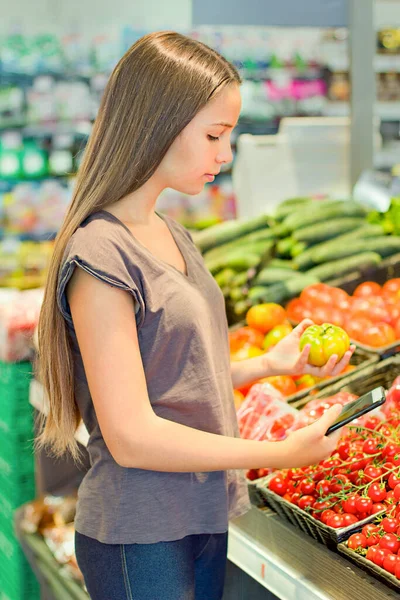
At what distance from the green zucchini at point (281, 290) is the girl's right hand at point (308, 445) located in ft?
4.96

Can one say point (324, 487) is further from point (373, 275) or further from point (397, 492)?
point (373, 275)

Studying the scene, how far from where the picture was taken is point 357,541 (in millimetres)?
1462

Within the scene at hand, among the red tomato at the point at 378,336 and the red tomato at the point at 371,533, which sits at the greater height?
the red tomato at the point at 371,533

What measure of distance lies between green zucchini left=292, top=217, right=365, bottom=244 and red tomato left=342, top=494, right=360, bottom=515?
1770mm

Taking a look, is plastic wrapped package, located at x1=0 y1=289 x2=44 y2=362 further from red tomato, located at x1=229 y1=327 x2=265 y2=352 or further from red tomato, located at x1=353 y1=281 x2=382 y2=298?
red tomato, located at x1=353 y1=281 x2=382 y2=298

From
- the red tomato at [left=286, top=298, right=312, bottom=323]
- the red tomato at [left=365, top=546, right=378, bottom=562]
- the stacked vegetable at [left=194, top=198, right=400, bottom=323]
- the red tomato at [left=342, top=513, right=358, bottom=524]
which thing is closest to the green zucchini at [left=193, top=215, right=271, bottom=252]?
the stacked vegetable at [left=194, top=198, right=400, bottom=323]

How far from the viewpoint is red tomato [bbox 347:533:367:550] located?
146cm

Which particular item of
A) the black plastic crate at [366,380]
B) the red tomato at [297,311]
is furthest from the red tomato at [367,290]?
the black plastic crate at [366,380]

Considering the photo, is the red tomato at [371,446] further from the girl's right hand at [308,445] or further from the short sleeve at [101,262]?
the short sleeve at [101,262]

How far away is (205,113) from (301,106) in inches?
235

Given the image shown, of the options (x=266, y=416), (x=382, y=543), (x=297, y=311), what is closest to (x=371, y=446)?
(x=382, y=543)

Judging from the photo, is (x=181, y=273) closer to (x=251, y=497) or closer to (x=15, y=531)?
(x=251, y=497)

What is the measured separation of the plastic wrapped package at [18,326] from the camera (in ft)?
Result: 9.65

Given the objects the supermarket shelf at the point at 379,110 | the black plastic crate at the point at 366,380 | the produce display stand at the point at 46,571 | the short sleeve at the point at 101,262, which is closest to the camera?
the short sleeve at the point at 101,262
